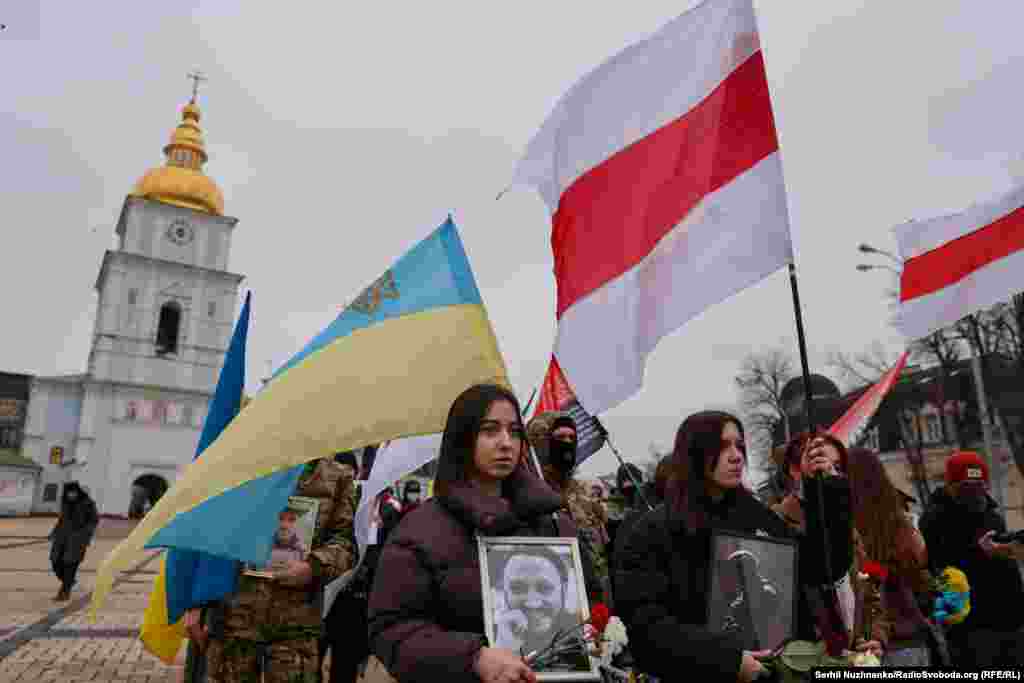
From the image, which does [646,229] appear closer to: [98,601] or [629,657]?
[629,657]

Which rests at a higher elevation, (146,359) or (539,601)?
(146,359)

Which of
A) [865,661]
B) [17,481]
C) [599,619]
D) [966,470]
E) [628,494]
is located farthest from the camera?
[17,481]

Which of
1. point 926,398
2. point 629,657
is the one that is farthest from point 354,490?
point 926,398

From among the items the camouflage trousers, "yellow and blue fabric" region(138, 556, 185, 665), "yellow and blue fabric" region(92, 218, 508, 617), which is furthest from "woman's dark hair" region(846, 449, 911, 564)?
"yellow and blue fabric" region(138, 556, 185, 665)

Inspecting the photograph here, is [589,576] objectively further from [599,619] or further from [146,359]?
[146,359]

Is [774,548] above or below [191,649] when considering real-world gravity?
above

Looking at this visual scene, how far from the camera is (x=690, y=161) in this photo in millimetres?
3662

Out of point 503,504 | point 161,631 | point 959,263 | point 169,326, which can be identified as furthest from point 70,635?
point 169,326

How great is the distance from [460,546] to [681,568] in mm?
767

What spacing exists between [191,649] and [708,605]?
3102mm

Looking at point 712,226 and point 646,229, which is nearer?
point 712,226

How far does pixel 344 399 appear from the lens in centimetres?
356

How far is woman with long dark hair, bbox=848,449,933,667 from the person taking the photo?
12.1ft

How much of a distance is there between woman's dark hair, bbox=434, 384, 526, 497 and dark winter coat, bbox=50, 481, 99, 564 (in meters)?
11.8
